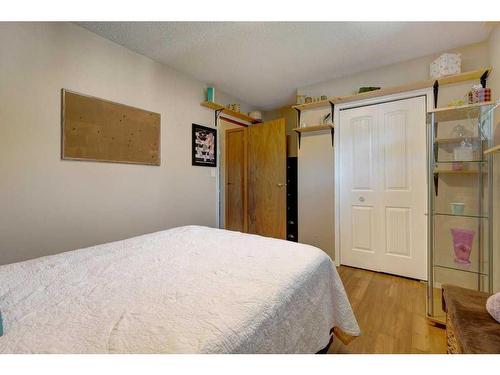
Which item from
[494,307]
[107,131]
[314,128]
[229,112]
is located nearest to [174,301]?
[494,307]

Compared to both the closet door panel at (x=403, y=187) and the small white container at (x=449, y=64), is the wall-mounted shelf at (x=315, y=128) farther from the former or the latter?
the small white container at (x=449, y=64)

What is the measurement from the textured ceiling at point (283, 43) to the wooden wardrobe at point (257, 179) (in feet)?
2.96

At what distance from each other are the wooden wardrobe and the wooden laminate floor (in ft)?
4.25

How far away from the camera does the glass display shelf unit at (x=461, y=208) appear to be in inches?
67.7

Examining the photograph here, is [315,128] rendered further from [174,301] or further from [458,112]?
[174,301]

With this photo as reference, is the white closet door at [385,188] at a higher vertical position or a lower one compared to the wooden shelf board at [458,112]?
lower

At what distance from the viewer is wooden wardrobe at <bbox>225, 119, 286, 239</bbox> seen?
3.31m

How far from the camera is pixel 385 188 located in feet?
8.17

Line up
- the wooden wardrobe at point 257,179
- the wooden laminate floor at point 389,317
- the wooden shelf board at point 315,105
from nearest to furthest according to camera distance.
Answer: the wooden laminate floor at point 389,317 → the wooden shelf board at point 315,105 → the wooden wardrobe at point 257,179

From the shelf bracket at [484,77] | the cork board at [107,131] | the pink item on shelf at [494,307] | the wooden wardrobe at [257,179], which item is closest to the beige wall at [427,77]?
the shelf bracket at [484,77]

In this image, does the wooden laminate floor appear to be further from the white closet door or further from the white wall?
the white wall

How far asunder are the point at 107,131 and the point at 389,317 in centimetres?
280

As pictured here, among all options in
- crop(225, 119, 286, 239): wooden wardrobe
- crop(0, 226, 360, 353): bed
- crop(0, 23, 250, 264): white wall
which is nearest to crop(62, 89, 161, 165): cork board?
crop(0, 23, 250, 264): white wall
